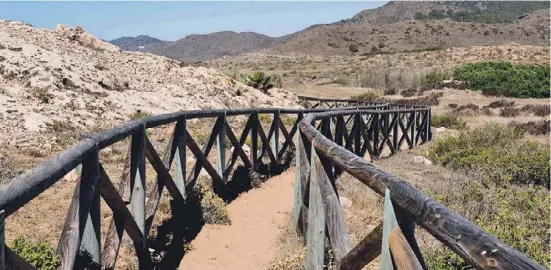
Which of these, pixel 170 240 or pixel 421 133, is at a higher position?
pixel 170 240

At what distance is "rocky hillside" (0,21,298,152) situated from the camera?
37.3ft

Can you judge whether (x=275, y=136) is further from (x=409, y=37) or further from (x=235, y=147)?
(x=409, y=37)

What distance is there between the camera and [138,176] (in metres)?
4.80

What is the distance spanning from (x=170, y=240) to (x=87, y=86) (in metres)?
10.1

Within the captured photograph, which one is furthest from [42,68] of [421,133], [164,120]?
[421,133]

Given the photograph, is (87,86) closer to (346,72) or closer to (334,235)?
(334,235)

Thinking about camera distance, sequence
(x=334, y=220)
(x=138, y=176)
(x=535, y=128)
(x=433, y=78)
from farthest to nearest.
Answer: (x=433, y=78) → (x=535, y=128) → (x=138, y=176) → (x=334, y=220)

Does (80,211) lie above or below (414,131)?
above

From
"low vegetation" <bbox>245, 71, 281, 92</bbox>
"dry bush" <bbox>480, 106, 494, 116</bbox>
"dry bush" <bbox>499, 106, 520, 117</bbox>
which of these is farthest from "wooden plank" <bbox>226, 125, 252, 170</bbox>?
"dry bush" <bbox>480, 106, 494, 116</bbox>

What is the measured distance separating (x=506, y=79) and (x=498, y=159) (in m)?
29.9

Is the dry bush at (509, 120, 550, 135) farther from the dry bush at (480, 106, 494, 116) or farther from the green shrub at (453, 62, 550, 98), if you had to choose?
the green shrub at (453, 62, 550, 98)

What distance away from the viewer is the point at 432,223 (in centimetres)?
208

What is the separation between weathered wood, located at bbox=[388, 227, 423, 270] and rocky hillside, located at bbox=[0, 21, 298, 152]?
8847 mm

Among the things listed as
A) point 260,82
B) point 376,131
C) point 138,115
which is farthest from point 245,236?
point 260,82
